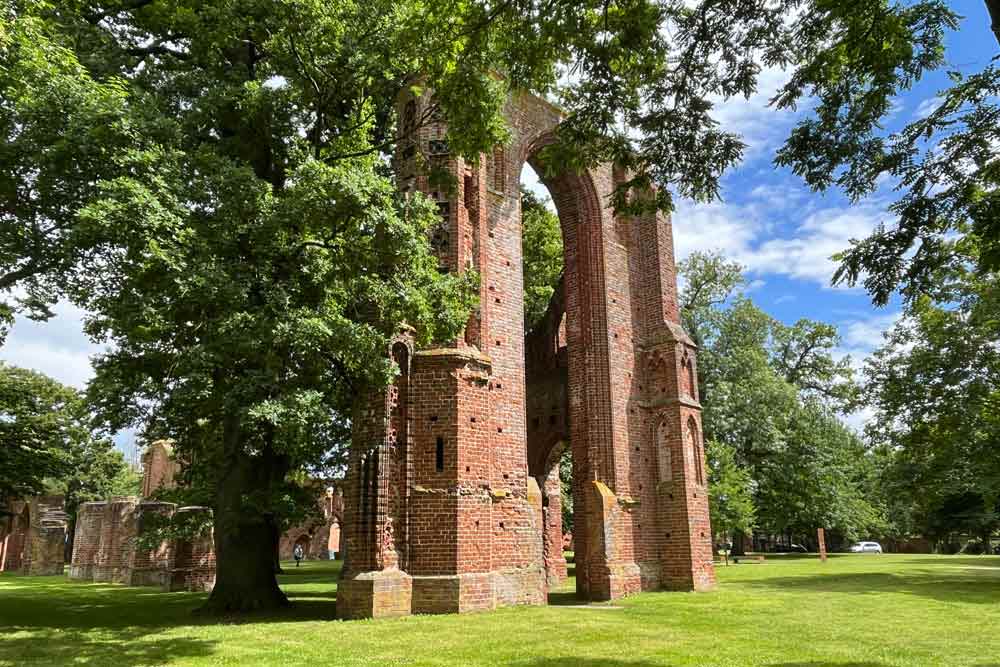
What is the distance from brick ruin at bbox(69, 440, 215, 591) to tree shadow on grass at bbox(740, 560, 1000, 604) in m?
14.9

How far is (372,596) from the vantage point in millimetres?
10773

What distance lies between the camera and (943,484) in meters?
17.9

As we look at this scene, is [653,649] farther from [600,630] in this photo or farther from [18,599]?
[18,599]

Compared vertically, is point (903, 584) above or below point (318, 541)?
below

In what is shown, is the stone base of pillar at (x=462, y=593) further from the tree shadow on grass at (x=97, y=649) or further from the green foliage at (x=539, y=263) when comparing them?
the green foliage at (x=539, y=263)

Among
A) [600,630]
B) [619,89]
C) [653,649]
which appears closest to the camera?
[619,89]

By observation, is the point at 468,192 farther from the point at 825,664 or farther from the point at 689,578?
the point at 825,664

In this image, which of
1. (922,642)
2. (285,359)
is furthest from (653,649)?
(285,359)

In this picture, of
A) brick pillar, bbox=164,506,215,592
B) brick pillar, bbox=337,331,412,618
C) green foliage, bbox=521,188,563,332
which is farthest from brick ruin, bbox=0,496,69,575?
brick pillar, bbox=337,331,412,618

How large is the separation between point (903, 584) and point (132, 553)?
75.6 ft

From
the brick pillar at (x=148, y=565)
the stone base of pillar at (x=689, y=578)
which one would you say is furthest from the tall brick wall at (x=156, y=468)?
the stone base of pillar at (x=689, y=578)

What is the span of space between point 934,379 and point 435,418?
44.9 ft

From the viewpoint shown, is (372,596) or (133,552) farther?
(133,552)

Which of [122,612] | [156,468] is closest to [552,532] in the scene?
[122,612]
